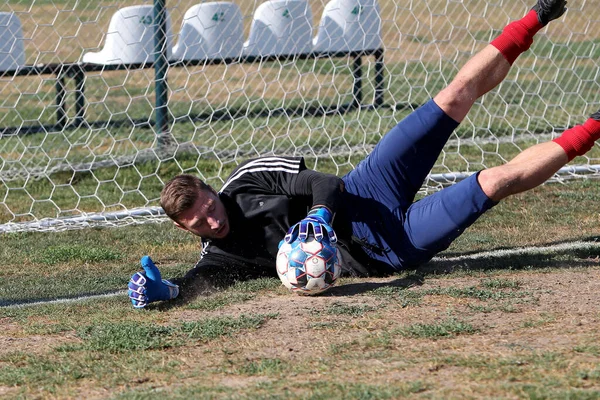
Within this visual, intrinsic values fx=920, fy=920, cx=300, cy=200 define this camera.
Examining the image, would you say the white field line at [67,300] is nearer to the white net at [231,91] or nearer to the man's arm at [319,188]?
the man's arm at [319,188]

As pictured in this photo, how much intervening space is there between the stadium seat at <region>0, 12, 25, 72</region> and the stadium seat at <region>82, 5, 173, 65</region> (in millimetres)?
857

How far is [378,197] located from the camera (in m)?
5.42

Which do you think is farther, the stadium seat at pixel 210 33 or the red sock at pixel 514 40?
the stadium seat at pixel 210 33

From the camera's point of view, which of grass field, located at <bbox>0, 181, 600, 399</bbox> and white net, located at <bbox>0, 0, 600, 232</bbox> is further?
white net, located at <bbox>0, 0, 600, 232</bbox>

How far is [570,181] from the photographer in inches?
335

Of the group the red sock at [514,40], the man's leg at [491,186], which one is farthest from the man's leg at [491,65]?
the man's leg at [491,186]

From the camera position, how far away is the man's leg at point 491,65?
5.37 meters

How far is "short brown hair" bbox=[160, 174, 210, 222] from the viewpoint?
16.1ft

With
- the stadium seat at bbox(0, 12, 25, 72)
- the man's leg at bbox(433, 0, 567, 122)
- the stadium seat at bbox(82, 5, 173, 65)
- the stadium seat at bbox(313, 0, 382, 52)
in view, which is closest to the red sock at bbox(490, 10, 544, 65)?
the man's leg at bbox(433, 0, 567, 122)

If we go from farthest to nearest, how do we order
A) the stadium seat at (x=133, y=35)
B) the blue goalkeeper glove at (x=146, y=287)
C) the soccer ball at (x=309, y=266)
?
1. the stadium seat at (x=133, y=35)
2. the blue goalkeeper glove at (x=146, y=287)
3. the soccer ball at (x=309, y=266)

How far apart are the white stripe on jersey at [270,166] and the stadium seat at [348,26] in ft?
15.1

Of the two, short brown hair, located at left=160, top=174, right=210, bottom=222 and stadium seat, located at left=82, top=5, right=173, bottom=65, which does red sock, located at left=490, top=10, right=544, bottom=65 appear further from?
stadium seat, located at left=82, top=5, right=173, bottom=65

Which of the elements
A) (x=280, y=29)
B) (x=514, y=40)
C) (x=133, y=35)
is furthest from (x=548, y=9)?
(x=133, y=35)

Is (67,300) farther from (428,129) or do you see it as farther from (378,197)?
(428,129)
